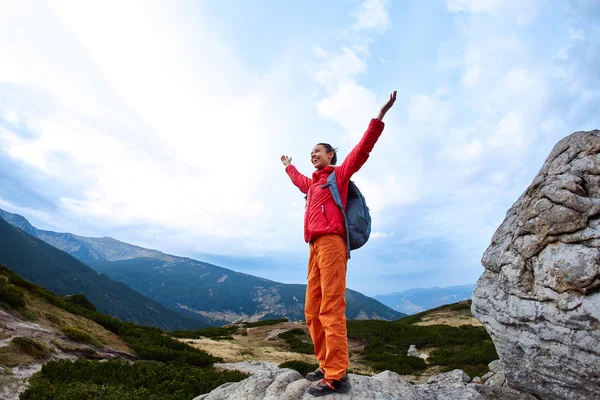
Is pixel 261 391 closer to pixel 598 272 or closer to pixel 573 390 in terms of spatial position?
pixel 573 390

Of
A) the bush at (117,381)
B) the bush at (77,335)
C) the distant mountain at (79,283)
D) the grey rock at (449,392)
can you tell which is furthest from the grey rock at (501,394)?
the distant mountain at (79,283)

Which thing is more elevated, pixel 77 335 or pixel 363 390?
pixel 363 390

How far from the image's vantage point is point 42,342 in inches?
422

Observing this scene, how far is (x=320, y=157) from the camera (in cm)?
636

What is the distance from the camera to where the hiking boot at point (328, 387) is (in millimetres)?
→ 5273

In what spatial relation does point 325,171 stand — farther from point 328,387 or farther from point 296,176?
point 328,387

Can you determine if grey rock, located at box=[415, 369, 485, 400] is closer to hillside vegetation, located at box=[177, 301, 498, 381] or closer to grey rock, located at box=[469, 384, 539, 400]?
grey rock, located at box=[469, 384, 539, 400]

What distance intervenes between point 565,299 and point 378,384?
351 cm

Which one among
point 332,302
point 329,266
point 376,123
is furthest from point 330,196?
point 332,302

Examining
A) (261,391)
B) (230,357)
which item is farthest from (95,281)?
Answer: (261,391)

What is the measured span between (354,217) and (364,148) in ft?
3.86


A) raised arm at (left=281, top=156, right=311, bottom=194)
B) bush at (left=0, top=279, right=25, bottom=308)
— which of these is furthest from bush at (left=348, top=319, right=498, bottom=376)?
bush at (left=0, top=279, right=25, bottom=308)

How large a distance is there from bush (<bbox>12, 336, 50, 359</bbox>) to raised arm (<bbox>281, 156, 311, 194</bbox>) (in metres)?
9.42

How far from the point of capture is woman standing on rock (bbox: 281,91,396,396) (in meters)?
5.30
